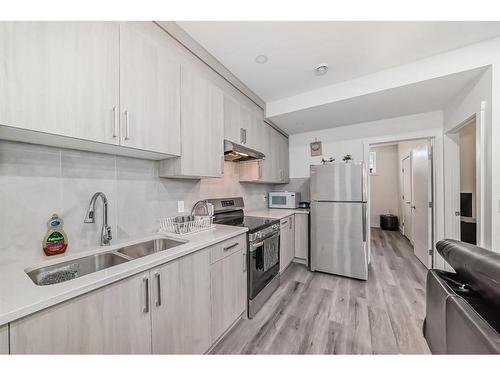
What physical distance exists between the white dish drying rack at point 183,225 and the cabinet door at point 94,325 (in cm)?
65

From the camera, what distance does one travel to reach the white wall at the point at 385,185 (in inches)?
214

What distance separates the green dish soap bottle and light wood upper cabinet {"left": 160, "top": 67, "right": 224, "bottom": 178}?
75 cm

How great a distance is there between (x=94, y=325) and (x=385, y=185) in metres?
6.73

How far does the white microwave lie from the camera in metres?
3.35

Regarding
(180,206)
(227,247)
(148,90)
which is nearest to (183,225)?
(180,206)

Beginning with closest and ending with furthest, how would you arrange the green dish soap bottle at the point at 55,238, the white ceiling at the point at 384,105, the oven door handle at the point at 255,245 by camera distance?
the green dish soap bottle at the point at 55,238, the oven door handle at the point at 255,245, the white ceiling at the point at 384,105

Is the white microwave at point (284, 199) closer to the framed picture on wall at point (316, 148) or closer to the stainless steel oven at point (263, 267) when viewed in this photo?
the framed picture on wall at point (316, 148)

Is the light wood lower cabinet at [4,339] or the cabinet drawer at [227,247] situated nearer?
the light wood lower cabinet at [4,339]

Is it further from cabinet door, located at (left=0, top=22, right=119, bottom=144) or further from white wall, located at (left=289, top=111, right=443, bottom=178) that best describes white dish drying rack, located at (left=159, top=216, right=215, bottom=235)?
white wall, located at (left=289, top=111, right=443, bottom=178)

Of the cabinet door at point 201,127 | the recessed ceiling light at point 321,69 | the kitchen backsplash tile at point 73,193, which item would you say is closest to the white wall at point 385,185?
the recessed ceiling light at point 321,69

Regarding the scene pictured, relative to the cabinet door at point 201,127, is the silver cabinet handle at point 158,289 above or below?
below

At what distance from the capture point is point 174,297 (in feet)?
3.68

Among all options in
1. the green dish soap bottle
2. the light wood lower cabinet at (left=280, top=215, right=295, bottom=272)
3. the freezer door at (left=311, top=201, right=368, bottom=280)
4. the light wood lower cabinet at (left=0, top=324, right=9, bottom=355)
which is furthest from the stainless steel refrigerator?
the light wood lower cabinet at (left=0, top=324, right=9, bottom=355)
